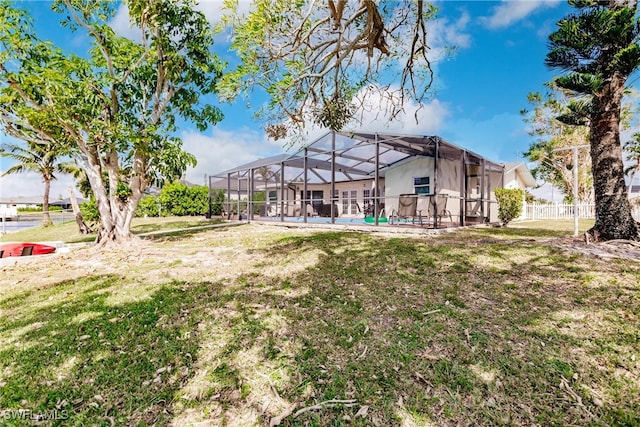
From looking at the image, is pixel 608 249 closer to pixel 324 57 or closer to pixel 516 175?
pixel 324 57

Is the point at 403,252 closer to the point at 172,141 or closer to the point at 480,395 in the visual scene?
the point at 480,395

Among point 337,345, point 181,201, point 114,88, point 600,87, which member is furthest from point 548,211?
point 181,201

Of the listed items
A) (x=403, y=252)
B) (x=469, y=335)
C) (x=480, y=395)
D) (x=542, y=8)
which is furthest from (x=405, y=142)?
(x=480, y=395)

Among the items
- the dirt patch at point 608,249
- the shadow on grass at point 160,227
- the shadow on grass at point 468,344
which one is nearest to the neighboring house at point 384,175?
the shadow on grass at point 160,227

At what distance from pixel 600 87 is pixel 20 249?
41.1 feet

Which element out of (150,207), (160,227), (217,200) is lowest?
(160,227)

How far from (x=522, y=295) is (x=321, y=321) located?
2.54 meters

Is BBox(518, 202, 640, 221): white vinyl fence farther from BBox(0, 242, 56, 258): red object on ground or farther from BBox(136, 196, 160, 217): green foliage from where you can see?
BBox(136, 196, 160, 217): green foliage

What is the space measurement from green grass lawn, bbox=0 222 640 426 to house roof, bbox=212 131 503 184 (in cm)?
566

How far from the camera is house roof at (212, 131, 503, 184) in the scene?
10.4m

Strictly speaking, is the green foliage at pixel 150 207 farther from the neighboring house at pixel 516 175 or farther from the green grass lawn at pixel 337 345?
the neighboring house at pixel 516 175

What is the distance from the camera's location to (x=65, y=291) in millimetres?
4500

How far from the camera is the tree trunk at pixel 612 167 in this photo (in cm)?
523

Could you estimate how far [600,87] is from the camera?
511 centimetres
